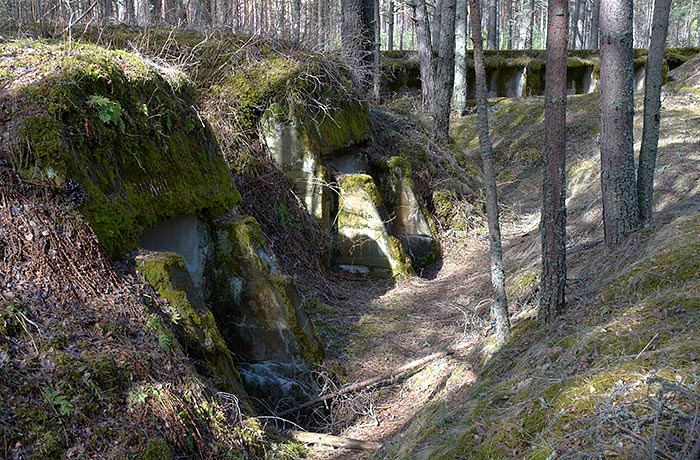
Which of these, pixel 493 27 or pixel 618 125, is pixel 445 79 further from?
pixel 493 27

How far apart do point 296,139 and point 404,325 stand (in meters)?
3.24

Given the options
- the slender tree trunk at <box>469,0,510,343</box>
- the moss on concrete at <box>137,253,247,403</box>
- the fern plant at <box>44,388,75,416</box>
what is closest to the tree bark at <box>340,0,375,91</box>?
the slender tree trunk at <box>469,0,510,343</box>

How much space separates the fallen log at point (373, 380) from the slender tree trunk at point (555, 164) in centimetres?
152

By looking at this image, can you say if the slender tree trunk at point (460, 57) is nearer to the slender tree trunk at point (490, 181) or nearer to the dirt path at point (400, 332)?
the dirt path at point (400, 332)

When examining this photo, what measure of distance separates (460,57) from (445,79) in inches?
201

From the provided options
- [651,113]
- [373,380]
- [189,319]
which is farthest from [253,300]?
[651,113]

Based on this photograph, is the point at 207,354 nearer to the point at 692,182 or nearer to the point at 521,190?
the point at 692,182

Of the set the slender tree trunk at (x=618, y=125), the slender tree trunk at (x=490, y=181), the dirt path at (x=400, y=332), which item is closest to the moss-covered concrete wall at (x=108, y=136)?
the dirt path at (x=400, y=332)

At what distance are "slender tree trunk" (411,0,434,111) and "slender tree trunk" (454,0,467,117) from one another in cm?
282

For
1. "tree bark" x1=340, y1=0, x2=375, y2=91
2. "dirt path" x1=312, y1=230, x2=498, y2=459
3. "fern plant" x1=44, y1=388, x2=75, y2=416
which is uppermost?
"tree bark" x1=340, y1=0, x2=375, y2=91

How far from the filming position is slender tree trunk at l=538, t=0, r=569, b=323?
15.1 feet

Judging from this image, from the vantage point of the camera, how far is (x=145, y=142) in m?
5.41

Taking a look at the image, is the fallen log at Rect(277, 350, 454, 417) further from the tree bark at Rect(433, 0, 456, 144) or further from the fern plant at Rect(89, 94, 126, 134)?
the tree bark at Rect(433, 0, 456, 144)

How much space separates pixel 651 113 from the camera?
19.4 ft
